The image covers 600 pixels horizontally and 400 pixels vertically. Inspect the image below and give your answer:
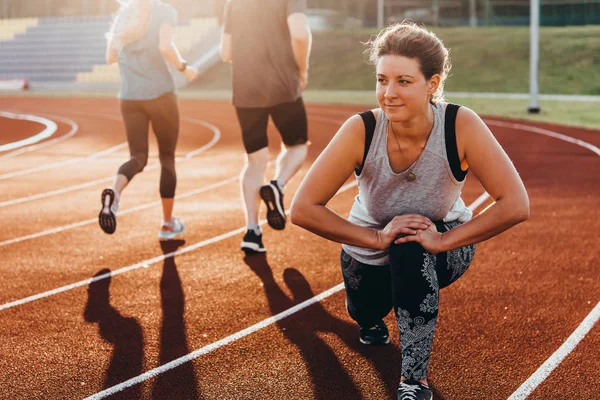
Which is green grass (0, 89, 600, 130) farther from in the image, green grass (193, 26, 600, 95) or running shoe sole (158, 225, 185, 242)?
running shoe sole (158, 225, 185, 242)

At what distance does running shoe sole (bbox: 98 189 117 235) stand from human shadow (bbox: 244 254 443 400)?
1.20 m

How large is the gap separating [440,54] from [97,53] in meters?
35.0

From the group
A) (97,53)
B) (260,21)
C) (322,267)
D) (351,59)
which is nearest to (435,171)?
(322,267)

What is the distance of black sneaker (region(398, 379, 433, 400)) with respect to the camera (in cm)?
317

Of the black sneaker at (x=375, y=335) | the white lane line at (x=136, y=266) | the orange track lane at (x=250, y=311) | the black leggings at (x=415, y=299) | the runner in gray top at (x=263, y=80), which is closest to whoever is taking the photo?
the black leggings at (x=415, y=299)

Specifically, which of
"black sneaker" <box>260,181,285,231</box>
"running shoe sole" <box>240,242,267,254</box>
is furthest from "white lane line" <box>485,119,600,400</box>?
"running shoe sole" <box>240,242,267,254</box>

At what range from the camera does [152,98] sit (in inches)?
244

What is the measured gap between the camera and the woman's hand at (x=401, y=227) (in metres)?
3.21

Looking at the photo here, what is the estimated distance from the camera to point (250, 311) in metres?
4.69

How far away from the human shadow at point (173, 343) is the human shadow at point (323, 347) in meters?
0.52

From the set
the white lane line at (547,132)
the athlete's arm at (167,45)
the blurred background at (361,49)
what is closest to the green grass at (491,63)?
the blurred background at (361,49)

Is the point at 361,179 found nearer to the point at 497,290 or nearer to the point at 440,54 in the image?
the point at 440,54

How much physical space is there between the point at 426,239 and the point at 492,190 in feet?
1.17

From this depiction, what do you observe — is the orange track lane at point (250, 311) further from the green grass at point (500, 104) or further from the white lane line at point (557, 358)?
the green grass at point (500, 104)
